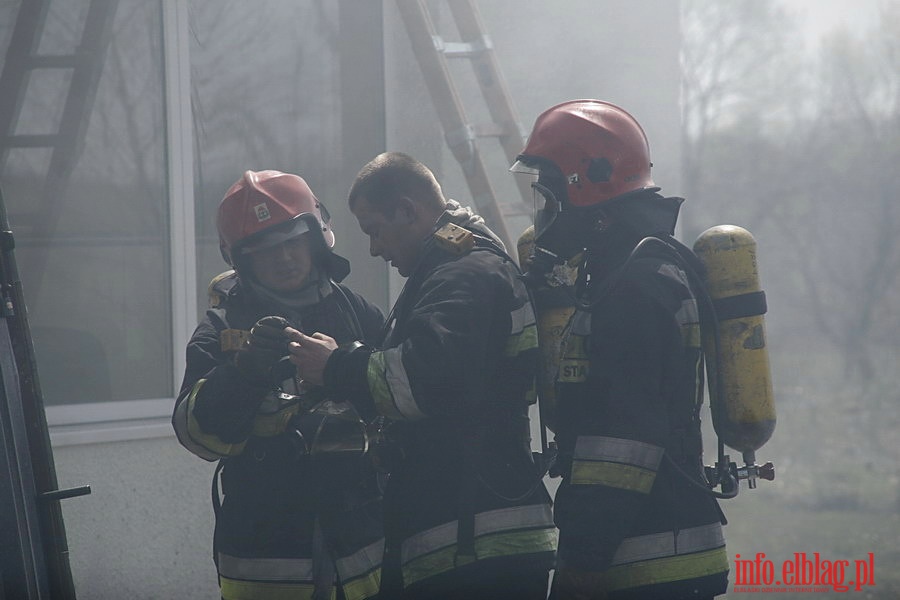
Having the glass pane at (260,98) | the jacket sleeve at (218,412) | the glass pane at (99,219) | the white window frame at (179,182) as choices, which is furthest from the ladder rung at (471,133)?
the jacket sleeve at (218,412)

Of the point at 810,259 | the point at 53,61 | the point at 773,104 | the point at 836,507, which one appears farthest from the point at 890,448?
the point at 53,61

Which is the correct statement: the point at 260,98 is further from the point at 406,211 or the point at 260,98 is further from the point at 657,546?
the point at 657,546

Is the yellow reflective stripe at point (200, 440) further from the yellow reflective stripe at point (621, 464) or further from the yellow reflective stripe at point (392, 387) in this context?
the yellow reflective stripe at point (621, 464)

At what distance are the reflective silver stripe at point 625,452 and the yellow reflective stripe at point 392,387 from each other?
437 millimetres

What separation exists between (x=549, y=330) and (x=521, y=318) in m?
0.15

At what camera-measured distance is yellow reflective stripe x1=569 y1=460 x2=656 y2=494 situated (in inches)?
89.8

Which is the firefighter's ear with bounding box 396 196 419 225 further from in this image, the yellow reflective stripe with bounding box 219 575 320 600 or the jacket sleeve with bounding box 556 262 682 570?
the yellow reflective stripe with bounding box 219 575 320 600

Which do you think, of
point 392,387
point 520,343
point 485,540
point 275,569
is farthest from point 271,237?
point 485,540

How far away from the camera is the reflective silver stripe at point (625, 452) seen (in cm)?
228

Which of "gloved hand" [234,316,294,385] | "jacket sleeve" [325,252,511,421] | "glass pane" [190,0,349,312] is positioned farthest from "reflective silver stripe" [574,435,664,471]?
"glass pane" [190,0,349,312]

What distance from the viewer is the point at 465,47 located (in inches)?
197

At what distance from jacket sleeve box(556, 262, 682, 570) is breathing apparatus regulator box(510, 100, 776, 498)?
0.11 metres

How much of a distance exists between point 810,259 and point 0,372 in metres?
29.2

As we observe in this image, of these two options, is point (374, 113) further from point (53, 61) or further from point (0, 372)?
point (0, 372)
